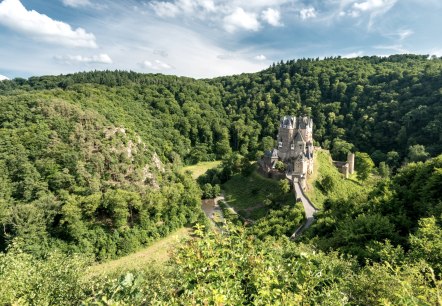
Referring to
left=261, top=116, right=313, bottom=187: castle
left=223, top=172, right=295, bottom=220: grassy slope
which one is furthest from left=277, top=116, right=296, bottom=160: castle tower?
left=223, top=172, right=295, bottom=220: grassy slope

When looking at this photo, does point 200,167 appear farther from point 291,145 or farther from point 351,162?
point 351,162

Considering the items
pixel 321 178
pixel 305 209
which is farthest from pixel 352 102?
pixel 305 209

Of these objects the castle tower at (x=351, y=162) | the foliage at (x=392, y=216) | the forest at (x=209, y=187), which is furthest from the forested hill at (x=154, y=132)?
the foliage at (x=392, y=216)

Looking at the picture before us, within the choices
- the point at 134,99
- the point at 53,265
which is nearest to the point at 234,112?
the point at 134,99

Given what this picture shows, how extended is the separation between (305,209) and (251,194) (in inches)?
610

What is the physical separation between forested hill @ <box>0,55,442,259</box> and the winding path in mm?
17617

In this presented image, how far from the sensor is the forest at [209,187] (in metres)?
8.34

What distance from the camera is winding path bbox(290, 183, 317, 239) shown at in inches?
1340

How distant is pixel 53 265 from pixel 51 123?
44171 mm

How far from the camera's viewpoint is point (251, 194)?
5212cm

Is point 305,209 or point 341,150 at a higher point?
point 341,150

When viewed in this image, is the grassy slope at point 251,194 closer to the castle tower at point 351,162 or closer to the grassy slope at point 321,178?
the grassy slope at point 321,178

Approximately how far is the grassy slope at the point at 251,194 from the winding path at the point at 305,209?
133cm

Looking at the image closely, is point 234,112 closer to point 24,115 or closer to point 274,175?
point 274,175
